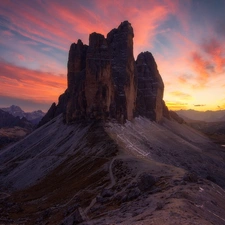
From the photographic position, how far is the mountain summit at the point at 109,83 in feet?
382

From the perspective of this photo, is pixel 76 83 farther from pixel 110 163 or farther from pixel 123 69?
pixel 110 163

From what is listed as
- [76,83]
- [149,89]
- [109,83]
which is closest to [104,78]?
[109,83]

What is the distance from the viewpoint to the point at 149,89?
181 m

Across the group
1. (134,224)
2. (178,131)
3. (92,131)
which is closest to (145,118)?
(178,131)

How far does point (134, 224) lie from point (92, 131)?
251 feet

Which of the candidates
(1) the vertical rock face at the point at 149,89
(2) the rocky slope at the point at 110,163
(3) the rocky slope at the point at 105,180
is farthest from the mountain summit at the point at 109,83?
(3) the rocky slope at the point at 105,180

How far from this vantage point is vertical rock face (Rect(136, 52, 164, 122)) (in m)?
170

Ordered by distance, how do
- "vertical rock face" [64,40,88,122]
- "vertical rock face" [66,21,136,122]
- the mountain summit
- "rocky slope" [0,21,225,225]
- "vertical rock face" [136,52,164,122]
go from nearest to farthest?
1. "rocky slope" [0,21,225,225]
2. "vertical rock face" [66,21,136,122]
3. the mountain summit
4. "vertical rock face" [64,40,88,122]
5. "vertical rock face" [136,52,164,122]

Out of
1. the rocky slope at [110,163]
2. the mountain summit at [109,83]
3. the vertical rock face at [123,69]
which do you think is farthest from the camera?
the vertical rock face at [123,69]

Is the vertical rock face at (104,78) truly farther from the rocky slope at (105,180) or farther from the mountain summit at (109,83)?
the rocky slope at (105,180)

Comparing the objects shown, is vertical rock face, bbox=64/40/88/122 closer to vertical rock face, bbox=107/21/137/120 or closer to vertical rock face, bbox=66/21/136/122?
vertical rock face, bbox=66/21/136/122

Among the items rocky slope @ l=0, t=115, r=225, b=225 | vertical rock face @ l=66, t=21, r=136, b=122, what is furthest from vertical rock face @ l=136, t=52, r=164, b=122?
rocky slope @ l=0, t=115, r=225, b=225

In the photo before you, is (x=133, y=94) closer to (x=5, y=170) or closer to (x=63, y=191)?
(x=5, y=170)

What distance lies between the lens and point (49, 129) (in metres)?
140
